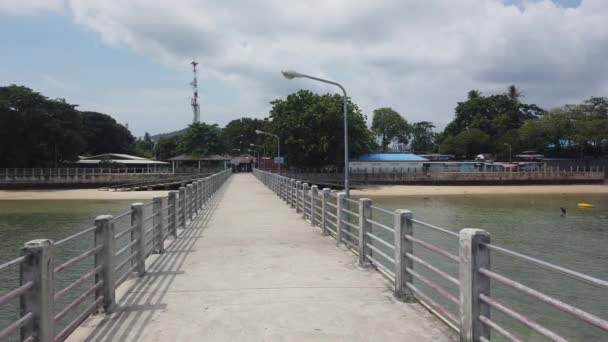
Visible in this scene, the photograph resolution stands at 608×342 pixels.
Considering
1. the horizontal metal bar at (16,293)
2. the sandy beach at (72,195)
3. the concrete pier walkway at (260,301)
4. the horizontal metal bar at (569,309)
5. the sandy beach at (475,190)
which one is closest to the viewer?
the horizontal metal bar at (569,309)

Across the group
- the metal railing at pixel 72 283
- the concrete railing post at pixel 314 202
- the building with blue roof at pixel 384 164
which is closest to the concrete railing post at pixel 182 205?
the metal railing at pixel 72 283

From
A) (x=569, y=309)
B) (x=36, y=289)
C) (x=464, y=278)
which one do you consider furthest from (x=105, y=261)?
(x=569, y=309)

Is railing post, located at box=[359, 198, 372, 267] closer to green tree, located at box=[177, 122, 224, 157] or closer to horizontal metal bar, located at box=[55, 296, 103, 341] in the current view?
horizontal metal bar, located at box=[55, 296, 103, 341]

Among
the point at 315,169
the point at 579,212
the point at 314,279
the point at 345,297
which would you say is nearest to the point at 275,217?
the point at 314,279

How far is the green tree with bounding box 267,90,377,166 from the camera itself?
187ft

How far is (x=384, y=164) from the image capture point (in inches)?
2667

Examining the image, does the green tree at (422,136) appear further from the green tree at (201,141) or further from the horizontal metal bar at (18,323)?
the horizontal metal bar at (18,323)

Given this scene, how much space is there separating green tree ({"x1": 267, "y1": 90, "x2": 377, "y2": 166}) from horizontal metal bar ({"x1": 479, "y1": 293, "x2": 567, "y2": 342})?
52684mm

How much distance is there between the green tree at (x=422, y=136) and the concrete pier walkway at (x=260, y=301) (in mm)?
121645

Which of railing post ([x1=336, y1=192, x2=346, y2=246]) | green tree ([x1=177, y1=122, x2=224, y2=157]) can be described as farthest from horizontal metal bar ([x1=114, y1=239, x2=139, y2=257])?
green tree ([x1=177, y1=122, x2=224, y2=157])

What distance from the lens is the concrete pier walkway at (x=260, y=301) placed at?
16.3ft

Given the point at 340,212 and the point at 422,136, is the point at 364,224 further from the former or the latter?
the point at 422,136

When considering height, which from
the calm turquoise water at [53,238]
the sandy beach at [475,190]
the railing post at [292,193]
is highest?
the railing post at [292,193]

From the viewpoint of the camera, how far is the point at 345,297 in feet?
20.7
